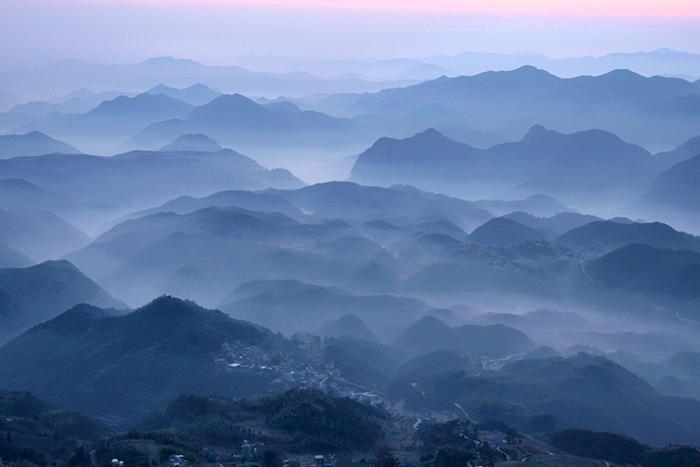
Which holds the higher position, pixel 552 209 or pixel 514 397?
pixel 552 209

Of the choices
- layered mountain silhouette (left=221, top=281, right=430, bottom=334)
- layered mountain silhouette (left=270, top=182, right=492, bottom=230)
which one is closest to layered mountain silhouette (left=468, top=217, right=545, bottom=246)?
layered mountain silhouette (left=270, top=182, right=492, bottom=230)

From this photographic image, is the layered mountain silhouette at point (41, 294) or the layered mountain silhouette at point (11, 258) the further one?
the layered mountain silhouette at point (11, 258)

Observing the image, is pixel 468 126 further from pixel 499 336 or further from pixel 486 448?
pixel 486 448

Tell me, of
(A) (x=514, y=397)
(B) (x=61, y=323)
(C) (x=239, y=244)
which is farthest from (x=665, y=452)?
(C) (x=239, y=244)

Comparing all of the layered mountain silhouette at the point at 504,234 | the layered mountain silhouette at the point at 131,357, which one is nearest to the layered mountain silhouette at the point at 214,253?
the layered mountain silhouette at the point at 504,234

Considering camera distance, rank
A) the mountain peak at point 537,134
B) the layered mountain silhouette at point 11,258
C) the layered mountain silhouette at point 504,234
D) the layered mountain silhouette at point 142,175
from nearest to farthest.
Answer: the layered mountain silhouette at point 11,258
the layered mountain silhouette at point 504,234
the layered mountain silhouette at point 142,175
the mountain peak at point 537,134

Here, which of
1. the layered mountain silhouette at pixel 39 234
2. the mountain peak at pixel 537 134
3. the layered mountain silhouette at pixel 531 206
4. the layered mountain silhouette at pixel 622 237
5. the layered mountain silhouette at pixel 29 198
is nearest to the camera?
the layered mountain silhouette at pixel 622 237

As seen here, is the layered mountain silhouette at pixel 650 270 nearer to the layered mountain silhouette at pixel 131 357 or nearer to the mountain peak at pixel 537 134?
the layered mountain silhouette at pixel 131 357
